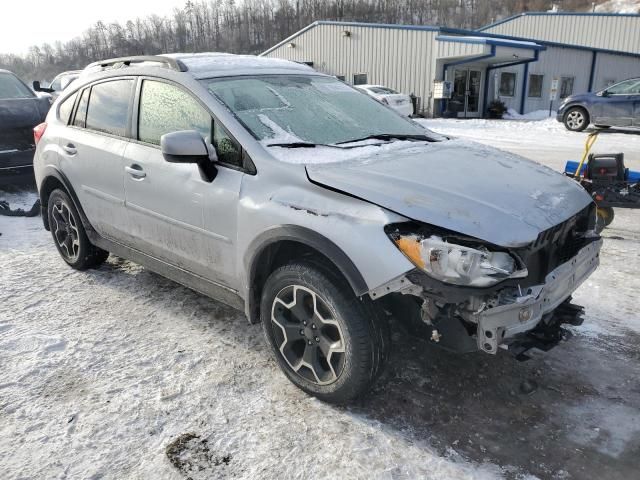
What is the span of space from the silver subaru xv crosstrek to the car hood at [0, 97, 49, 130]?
4.28 metres

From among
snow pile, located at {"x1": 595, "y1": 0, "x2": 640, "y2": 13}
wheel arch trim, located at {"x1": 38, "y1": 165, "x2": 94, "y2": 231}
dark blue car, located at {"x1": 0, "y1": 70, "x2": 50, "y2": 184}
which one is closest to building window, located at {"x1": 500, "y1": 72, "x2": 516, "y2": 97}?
dark blue car, located at {"x1": 0, "y1": 70, "x2": 50, "y2": 184}

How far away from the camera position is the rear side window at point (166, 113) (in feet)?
10.3

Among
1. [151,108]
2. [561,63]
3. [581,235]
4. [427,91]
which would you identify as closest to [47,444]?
[151,108]

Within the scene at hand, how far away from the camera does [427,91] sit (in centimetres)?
2428

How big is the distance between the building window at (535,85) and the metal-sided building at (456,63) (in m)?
0.05

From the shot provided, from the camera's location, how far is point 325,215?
2.49 m

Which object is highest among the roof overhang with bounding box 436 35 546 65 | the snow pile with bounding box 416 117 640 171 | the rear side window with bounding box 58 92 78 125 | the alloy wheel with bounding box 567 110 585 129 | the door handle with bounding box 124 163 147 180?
the roof overhang with bounding box 436 35 546 65

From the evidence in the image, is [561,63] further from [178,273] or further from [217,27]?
[217,27]

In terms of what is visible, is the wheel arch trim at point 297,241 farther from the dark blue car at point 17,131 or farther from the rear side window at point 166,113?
the dark blue car at point 17,131

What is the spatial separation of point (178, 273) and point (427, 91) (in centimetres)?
2289

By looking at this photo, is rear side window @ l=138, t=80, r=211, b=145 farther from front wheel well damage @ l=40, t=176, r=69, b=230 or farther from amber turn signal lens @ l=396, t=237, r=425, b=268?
amber turn signal lens @ l=396, t=237, r=425, b=268

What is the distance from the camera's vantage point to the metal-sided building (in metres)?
22.5

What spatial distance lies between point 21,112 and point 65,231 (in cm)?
403

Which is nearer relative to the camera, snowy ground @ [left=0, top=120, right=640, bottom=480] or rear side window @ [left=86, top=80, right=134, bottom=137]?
snowy ground @ [left=0, top=120, right=640, bottom=480]
